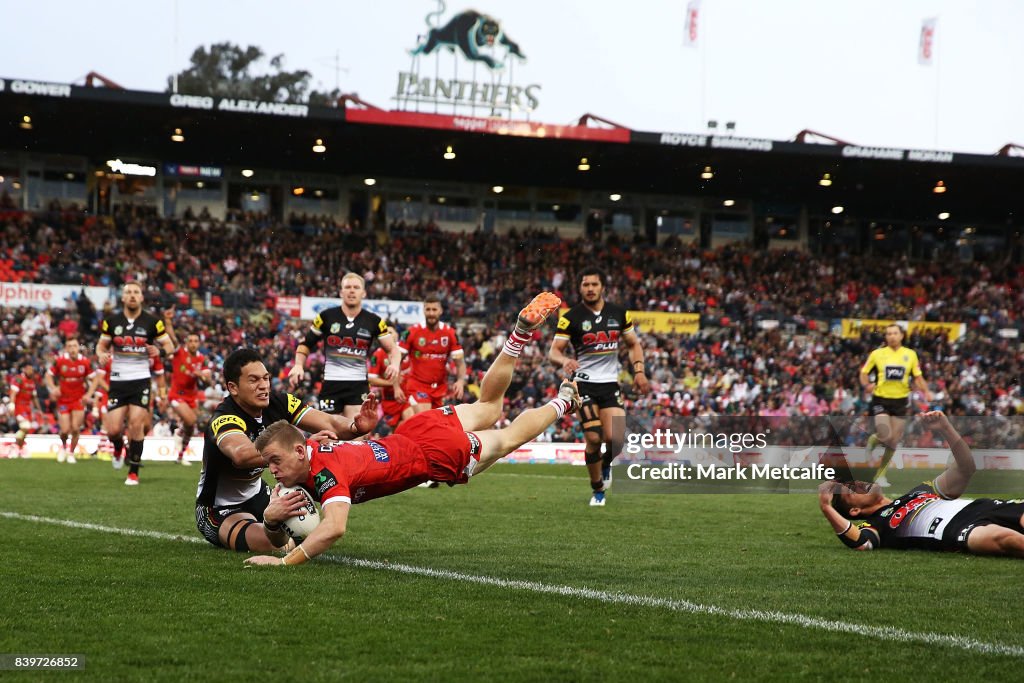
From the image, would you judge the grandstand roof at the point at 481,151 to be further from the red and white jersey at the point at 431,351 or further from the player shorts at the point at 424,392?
the player shorts at the point at 424,392

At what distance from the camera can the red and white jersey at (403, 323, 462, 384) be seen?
1675 cm

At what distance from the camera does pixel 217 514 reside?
25.1ft

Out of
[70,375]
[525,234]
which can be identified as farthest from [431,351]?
[525,234]

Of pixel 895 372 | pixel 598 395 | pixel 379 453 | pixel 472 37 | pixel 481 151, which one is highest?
pixel 472 37

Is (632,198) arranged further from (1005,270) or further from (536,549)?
(536,549)

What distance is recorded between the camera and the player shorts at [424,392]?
1689 centimetres

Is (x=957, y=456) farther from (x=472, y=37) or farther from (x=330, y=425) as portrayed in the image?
(x=472, y=37)

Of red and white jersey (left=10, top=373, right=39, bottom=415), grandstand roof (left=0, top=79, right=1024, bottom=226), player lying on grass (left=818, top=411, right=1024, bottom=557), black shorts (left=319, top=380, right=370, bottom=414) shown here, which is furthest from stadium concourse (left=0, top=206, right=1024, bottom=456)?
player lying on grass (left=818, top=411, right=1024, bottom=557)

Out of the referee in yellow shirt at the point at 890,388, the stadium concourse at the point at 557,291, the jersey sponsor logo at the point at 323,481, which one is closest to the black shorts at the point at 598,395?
the referee in yellow shirt at the point at 890,388

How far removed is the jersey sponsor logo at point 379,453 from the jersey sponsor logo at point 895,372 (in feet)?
38.8

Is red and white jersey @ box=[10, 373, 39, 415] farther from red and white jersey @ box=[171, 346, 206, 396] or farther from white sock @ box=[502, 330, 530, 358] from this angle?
white sock @ box=[502, 330, 530, 358]

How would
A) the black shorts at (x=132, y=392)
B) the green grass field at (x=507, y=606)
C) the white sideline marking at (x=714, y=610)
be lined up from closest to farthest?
the green grass field at (x=507, y=606)
the white sideline marking at (x=714, y=610)
the black shorts at (x=132, y=392)

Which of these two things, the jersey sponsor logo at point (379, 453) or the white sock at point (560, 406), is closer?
the jersey sponsor logo at point (379, 453)
